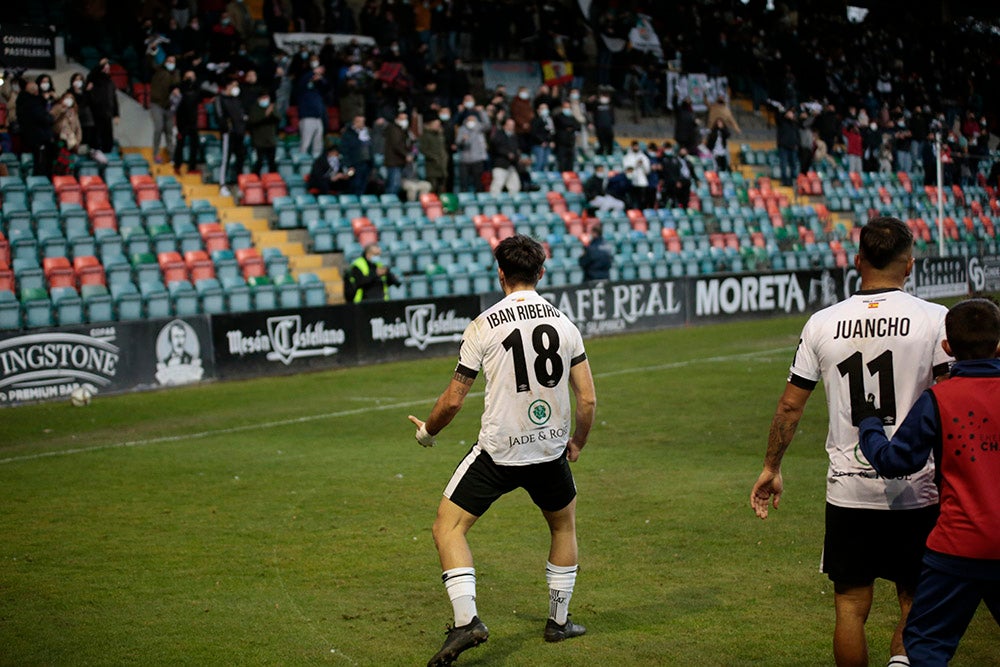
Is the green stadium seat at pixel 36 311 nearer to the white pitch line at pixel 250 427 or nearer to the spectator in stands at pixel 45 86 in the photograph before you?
the spectator in stands at pixel 45 86

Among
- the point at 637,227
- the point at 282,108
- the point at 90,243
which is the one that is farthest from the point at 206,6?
the point at 637,227

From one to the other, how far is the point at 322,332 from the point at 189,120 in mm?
6083

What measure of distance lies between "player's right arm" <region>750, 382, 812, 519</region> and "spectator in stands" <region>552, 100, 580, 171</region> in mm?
24097

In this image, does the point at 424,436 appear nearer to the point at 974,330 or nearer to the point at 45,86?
the point at 974,330

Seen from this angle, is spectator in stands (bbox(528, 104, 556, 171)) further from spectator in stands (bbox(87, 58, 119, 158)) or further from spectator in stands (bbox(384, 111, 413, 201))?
spectator in stands (bbox(87, 58, 119, 158))

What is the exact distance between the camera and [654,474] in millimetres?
10750

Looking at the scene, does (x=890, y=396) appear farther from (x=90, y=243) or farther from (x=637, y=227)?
(x=637, y=227)

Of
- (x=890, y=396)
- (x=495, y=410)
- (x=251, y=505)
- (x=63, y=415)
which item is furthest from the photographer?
(x=63, y=415)

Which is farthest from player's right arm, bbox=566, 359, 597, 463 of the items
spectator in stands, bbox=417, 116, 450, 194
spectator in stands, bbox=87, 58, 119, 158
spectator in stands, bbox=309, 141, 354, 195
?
spectator in stands, bbox=417, 116, 450, 194

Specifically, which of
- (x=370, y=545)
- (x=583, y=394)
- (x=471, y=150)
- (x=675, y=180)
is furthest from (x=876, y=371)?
(x=675, y=180)

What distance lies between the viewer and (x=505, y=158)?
88.7 ft

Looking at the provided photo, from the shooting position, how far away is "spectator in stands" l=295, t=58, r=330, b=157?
24109 millimetres

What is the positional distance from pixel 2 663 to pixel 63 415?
32.4ft

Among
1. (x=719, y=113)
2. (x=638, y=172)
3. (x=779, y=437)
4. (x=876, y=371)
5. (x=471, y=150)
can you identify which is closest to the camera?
(x=876, y=371)
